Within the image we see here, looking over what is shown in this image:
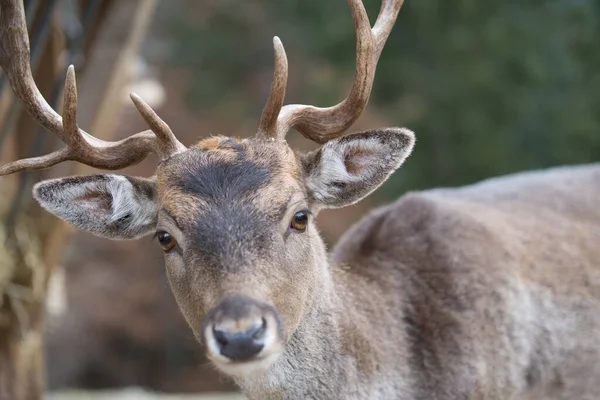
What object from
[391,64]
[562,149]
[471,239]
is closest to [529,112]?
[562,149]

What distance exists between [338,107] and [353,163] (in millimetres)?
291

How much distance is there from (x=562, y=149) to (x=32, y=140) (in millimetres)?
7280

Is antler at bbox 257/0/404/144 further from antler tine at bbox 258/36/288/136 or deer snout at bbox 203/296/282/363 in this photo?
deer snout at bbox 203/296/282/363

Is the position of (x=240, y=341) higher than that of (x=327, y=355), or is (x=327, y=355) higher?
(x=240, y=341)

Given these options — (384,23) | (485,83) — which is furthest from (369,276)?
(485,83)

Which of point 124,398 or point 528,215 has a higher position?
point 528,215

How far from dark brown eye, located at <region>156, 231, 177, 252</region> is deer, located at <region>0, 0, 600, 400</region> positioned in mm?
14

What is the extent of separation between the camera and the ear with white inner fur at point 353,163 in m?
4.07

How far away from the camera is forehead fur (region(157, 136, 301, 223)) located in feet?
12.0

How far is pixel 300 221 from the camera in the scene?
12.6 ft

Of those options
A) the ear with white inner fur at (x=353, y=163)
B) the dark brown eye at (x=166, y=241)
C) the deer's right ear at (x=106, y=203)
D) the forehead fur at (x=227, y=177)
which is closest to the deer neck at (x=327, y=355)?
the ear with white inner fur at (x=353, y=163)

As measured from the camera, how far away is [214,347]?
10.6ft

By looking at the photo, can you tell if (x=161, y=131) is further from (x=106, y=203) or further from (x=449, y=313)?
(x=449, y=313)

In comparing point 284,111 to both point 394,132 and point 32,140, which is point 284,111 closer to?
point 394,132
